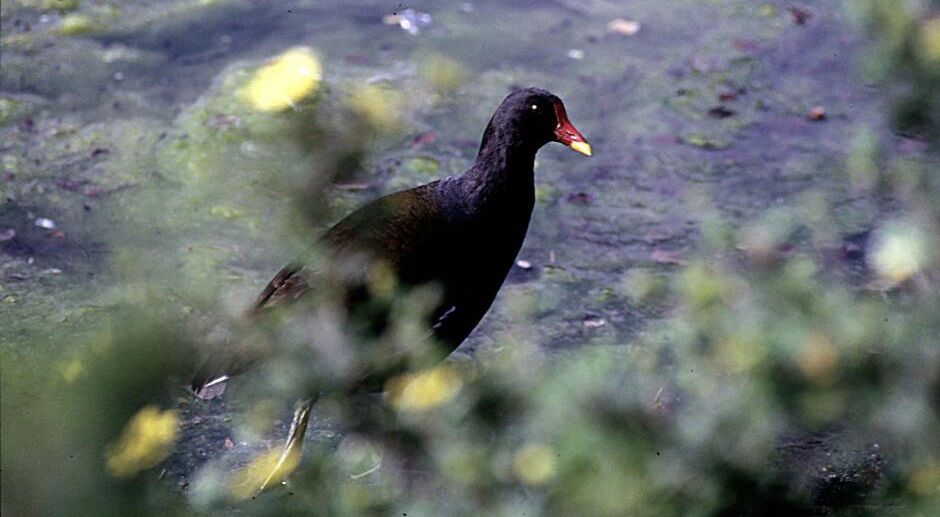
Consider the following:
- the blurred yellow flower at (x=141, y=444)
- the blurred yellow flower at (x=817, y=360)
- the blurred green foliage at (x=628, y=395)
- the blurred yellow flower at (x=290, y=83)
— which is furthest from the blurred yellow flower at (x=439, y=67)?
the blurred yellow flower at (x=141, y=444)

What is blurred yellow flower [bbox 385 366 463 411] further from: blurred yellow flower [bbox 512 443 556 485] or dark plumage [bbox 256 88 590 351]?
dark plumage [bbox 256 88 590 351]

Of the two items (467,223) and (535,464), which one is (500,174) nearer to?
(467,223)

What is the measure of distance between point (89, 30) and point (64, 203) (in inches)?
52.8

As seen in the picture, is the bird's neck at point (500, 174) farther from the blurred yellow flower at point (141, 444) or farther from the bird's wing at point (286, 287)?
the blurred yellow flower at point (141, 444)

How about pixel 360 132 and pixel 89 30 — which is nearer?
pixel 360 132

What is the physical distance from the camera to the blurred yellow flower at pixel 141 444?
88cm

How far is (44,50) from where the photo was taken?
512 centimetres

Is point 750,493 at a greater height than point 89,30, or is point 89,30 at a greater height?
point 750,493

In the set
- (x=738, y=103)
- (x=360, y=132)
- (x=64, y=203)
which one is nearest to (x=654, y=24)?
(x=738, y=103)

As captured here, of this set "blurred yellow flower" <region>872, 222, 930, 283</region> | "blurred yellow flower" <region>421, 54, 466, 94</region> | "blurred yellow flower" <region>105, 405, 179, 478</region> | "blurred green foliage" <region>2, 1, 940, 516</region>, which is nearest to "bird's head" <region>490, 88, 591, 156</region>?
"blurred yellow flower" <region>421, 54, 466, 94</region>

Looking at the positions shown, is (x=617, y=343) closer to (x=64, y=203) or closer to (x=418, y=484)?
(x=64, y=203)

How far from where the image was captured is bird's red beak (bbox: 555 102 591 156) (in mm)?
3174

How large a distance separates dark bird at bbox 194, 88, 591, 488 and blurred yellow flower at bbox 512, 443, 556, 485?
1396mm

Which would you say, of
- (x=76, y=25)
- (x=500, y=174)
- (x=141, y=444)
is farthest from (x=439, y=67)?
(x=141, y=444)
